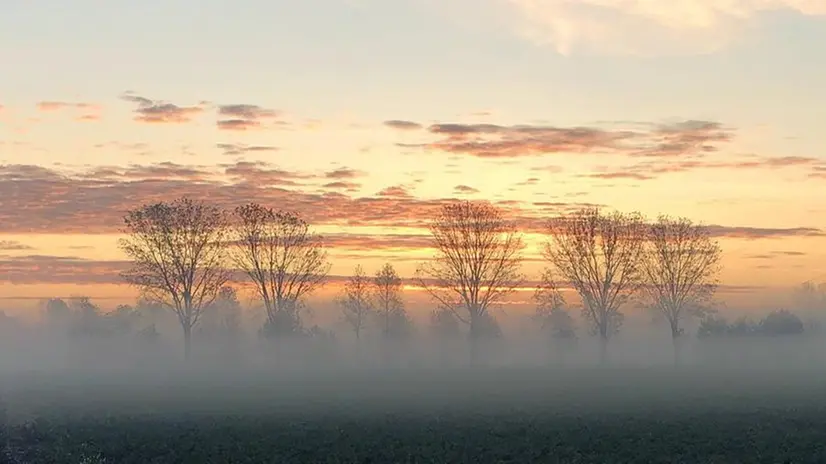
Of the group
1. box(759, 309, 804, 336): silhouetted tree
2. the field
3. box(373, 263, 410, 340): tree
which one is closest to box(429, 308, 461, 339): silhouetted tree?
box(373, 263, 410, 340): tree

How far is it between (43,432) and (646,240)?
88608 mm

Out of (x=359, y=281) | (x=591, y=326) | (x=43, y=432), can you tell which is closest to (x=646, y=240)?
(x=591, y=326)

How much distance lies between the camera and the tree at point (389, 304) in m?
159

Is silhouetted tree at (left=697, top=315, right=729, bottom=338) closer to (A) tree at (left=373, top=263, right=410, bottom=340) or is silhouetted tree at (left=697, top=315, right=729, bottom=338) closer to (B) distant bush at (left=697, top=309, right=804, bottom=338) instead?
(B) distant bush at (left=697, top=309, right=804, bottom=338)

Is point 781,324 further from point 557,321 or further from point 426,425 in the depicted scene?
point 426,425

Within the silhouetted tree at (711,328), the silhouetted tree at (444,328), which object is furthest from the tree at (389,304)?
the silhouetted tree at (711,328)

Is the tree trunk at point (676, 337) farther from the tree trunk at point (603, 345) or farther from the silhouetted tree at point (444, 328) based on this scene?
the silhouetted tree at point (444, 328)

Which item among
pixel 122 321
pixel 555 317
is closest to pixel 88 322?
pixel 122 321

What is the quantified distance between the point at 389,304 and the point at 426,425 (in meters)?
118

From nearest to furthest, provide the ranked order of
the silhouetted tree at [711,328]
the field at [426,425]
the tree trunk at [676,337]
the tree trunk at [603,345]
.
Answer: the field at [426,425] → the tree trunk at [603,345] → the tree trunk at [676,337] → the silhouetted tree at [711,328]

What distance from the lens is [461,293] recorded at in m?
105

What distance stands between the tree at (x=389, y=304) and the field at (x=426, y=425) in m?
77.0

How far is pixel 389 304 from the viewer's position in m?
160

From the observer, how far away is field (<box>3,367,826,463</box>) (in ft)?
101
